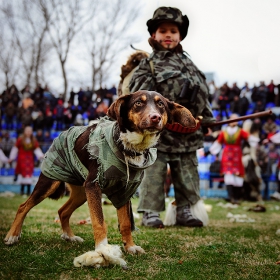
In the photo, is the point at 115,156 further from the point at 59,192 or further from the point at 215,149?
the point at 215,149

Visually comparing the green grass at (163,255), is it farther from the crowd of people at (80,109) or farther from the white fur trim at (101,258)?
the crowd of people at (80,109)

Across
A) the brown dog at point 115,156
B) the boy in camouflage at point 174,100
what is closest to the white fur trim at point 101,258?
the brown dog at point 115,156

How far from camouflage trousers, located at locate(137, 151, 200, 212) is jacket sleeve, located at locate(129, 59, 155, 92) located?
0.93 metres

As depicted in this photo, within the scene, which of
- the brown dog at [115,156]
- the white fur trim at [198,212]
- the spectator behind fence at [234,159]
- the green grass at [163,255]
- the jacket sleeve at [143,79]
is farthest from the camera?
the spectator behind fence at [234,159]

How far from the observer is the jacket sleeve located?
203 inches

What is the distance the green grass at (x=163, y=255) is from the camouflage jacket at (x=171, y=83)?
1.16 m

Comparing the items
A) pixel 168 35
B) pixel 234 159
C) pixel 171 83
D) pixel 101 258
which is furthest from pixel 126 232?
pixel 234 159

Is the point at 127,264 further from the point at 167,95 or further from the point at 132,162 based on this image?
the point at 167,95

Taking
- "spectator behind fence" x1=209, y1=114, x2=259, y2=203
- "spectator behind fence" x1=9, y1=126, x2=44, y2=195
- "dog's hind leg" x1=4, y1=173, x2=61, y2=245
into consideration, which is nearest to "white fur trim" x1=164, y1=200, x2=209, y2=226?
"dog's hind leg" x1=4, y1=173, x2=61, y2=245

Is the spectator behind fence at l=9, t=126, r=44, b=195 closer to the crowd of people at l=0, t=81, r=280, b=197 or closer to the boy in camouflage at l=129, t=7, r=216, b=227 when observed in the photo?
the crowd of people at l=0, t=81, r=280, b=197

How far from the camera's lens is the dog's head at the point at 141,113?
3049 mm

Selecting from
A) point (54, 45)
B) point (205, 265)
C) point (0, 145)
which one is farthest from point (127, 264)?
point (54, 45)

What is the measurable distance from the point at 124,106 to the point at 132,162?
47 centimetres

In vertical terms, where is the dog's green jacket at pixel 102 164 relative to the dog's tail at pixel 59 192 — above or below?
above
